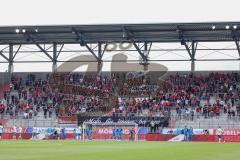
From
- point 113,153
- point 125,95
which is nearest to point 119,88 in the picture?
point 125,95

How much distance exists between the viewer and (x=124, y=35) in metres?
55.8

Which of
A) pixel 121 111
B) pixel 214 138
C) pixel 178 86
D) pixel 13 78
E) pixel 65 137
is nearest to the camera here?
pixel 214 138

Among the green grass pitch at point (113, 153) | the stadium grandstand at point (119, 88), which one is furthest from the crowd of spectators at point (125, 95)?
the green grass pitch at point (113, 153)

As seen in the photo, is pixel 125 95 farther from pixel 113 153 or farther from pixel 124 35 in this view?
pixel 113 153

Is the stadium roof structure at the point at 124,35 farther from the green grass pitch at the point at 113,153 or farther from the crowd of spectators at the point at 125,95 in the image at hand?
the green grass pitch at the point at 113,153

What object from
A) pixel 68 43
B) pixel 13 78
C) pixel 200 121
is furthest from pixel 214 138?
pixel 13 78

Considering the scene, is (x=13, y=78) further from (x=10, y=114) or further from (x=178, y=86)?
(x=178, y=86)

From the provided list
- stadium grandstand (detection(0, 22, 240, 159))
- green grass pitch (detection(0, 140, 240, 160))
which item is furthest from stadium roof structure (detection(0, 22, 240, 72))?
green grass pitch (detection(0, 140, 240, 160))

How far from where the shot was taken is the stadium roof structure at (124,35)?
176ft

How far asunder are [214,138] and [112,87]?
1587 cm

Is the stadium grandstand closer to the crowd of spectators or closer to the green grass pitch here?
the crowd of spectators

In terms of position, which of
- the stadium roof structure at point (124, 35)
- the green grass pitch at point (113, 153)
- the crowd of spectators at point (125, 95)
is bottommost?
the green grass pitch at point (113, 153)

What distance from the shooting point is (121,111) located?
184 ft

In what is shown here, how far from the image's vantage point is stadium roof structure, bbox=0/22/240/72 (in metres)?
53.7
